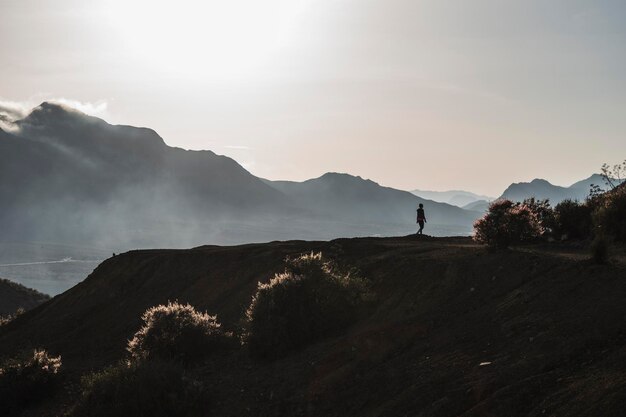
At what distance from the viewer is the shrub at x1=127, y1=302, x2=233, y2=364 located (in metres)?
18.7

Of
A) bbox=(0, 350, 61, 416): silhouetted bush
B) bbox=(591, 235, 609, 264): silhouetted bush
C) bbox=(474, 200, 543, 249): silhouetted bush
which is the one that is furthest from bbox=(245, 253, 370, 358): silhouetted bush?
bbox=(591, 235, 609, 264): silhouetted bush

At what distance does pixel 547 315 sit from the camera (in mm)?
12094

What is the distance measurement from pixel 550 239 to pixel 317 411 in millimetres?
15189

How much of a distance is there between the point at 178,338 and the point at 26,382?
5.19m

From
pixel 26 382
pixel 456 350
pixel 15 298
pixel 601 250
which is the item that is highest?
pixel 601 250

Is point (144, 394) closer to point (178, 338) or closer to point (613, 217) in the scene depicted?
point (178, 338)

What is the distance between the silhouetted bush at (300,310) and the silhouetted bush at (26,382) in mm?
7295

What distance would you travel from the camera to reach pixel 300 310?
17875 mm

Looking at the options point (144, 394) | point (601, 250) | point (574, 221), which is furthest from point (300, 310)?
point (574, 221)

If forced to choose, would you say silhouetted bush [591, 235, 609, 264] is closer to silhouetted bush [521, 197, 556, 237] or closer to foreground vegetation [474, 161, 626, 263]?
foreground vegetation [474, 161, 626, 263]

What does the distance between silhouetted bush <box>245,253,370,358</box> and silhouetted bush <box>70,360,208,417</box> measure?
3147 millimetres

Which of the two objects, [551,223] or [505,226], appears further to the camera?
[551,223]

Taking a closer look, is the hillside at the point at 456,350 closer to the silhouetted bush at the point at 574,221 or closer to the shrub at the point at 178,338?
the shrub at the point at 178,338

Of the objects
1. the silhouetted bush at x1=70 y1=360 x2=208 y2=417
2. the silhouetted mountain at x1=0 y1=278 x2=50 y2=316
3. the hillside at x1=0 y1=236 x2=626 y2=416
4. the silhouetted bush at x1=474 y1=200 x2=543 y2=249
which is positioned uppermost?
the silhouetted bush at x1=474 y1=200 x2=543 y2=249
